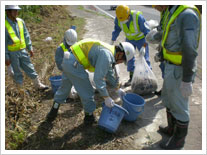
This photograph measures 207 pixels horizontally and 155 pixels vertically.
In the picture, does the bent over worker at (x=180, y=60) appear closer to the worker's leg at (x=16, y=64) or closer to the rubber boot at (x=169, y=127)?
the rubber boot at (x=169, y=127)

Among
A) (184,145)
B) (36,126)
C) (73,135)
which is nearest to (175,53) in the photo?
(184,145)

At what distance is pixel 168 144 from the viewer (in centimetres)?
245

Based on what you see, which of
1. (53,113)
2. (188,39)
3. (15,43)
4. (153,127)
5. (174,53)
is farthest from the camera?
(15,43)

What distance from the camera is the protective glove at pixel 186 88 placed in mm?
2012

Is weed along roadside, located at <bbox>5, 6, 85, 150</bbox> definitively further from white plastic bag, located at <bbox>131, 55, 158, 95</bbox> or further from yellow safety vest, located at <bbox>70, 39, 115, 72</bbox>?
white plastic bag, located at <bbox>131, 55, 158, 95</bbox>

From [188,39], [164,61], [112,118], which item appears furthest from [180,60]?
[112,118]

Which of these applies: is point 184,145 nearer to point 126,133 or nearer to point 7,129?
point 126,133

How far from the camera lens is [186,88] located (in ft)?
6.64

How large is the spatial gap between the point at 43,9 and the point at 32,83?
9.00m

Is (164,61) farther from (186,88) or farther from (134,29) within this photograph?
(134,29)

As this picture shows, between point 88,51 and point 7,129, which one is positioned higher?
point 88,51

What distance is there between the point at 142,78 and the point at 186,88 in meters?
1.58

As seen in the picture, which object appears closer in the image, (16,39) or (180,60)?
(180,60)

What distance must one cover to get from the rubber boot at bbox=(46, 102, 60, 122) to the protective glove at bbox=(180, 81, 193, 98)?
6.39ft
